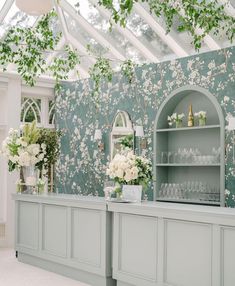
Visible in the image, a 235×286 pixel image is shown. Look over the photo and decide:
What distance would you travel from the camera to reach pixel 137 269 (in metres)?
5.40

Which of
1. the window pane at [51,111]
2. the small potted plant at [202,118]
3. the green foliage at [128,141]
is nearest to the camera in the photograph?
the small potted plant at [202,118]

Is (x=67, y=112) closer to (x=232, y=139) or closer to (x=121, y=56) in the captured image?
(x=121, y=56)

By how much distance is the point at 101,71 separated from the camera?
8.30m

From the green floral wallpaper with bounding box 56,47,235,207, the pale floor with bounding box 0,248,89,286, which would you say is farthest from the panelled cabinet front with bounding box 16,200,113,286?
the green floral wallpaper with bounding box 56,47,235,207

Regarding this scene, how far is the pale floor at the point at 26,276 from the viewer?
6160 millimetres

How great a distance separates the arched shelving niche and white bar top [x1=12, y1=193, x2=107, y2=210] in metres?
1.37

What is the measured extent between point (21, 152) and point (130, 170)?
2.45 metres

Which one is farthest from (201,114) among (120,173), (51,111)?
(51,111)

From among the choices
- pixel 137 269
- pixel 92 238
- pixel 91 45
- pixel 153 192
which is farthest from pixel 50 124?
pixel 137 269

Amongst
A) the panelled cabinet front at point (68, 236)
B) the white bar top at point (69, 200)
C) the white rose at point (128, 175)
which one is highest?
the white rose at point (128, 175)

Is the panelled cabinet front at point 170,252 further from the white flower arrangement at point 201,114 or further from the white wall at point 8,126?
the white wall at point 8,126

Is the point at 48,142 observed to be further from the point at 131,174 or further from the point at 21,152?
the point at 131,174

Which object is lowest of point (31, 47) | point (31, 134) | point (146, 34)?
point (31, 134)

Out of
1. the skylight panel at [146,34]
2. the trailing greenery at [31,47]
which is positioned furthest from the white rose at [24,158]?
the skylight panel at [146,34]
